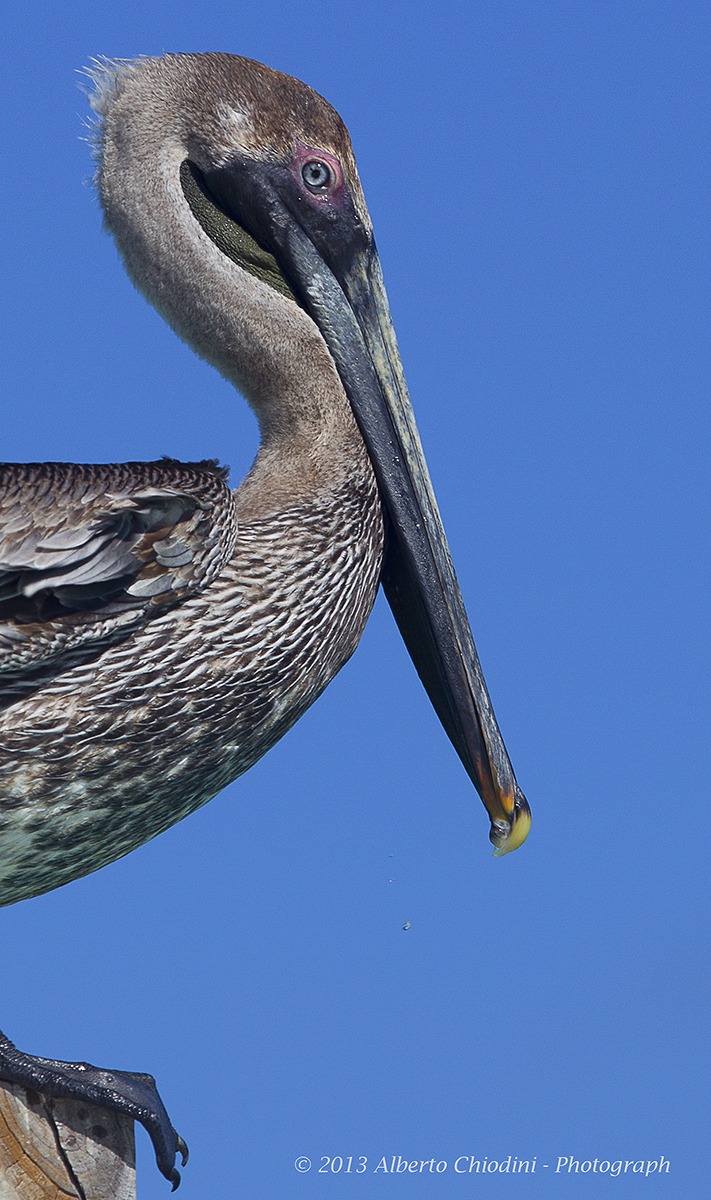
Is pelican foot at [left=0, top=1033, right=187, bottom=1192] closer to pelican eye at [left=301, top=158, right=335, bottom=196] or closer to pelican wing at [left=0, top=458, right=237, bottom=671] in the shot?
pelican wing at [left=0, top=458, right=237, bottom=671]

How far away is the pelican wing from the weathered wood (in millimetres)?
1092

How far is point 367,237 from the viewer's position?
527 cm

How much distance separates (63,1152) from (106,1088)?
0.41 metres

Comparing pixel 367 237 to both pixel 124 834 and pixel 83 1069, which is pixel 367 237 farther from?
pixel 83 1069

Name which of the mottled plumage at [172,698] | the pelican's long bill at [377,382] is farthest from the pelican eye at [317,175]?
the mottled plumage at [172,698]

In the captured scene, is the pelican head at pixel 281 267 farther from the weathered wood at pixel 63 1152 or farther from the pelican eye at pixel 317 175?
the weathered wood at pixel 63 1152

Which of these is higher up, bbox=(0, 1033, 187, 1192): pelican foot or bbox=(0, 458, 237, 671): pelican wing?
bbox=(0, 458, 237, 671): pelican wing

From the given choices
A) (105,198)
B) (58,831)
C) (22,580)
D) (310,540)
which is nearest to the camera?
(22,580)

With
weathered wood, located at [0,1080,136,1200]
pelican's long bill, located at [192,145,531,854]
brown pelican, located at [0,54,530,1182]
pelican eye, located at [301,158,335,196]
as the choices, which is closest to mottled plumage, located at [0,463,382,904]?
brown pelican, located at [0,54,530,1182]

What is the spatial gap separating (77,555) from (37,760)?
542mm

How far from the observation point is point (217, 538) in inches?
171

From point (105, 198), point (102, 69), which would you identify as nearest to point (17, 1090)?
point (105, 198)

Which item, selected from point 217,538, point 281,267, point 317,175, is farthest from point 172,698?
point 317,175

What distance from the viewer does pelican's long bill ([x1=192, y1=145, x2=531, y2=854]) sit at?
5.11m
